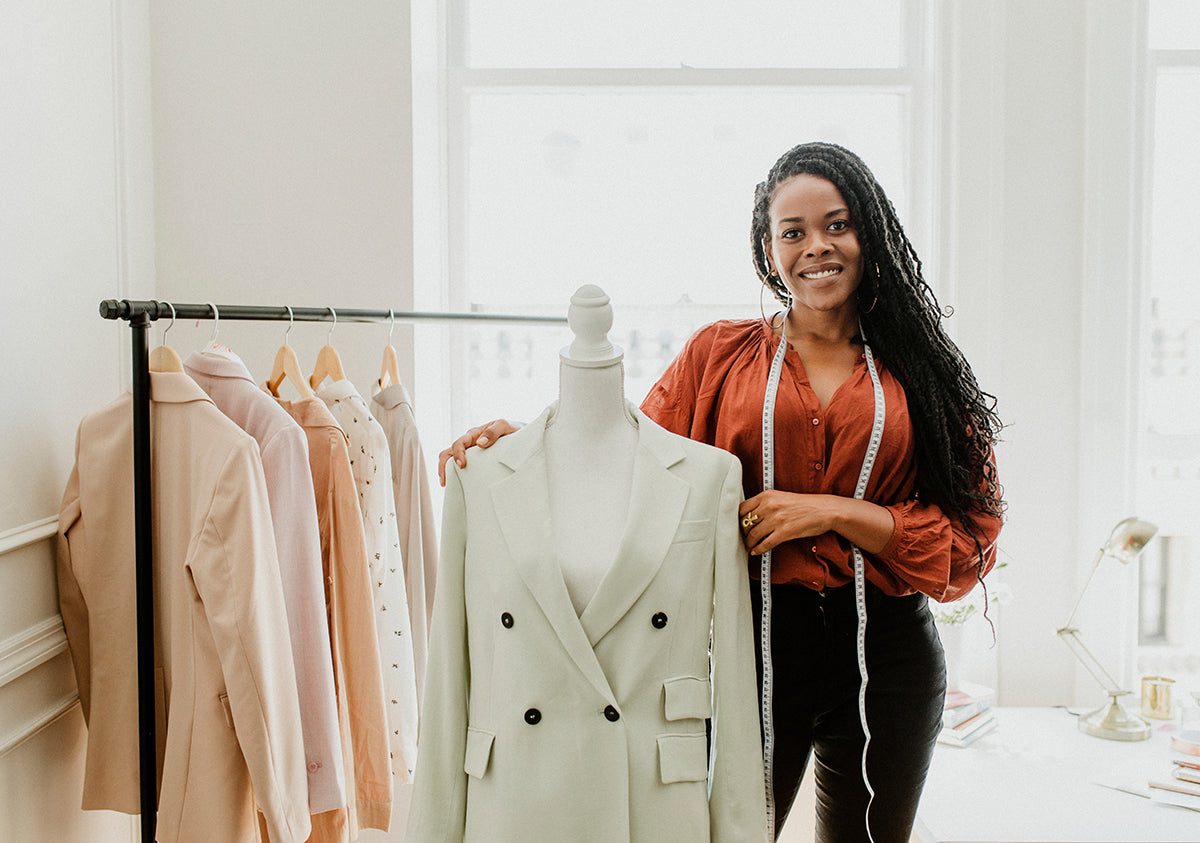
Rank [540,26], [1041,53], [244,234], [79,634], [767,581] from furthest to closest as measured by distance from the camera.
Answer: [540,26] < [1041,53] < [244,234] < [79,634] < [767,581]

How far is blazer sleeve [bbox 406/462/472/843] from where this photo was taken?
108 cm

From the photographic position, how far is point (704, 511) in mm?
1091

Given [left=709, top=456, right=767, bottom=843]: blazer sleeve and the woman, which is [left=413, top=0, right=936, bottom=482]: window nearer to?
the woman

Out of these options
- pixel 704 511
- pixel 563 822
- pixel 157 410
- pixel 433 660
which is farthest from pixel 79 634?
pixel 704 511

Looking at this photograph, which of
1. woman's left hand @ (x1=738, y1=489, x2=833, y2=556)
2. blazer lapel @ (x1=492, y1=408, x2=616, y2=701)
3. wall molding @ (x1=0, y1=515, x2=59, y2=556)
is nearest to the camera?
blazer lapel @ (x1=492, y1=408, x2=616, y2=701)

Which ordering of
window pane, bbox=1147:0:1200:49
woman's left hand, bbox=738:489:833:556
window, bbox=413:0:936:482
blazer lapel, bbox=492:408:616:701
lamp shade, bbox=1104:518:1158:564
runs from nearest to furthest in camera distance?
blazer lapel, bbox=492:408:616:701
woman's left hand, bbox=738:489:833:556
lamp shade, bbox=1104:518:1158:564
window pane, bbox=1147:0:1200:49
window, bbox=413:0:936:482

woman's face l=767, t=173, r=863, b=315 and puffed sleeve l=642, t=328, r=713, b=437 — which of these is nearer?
woman's face l=767, t=173, r=863, b=315

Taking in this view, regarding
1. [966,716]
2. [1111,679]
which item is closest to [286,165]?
[966,716]

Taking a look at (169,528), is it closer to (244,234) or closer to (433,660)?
(433,660)

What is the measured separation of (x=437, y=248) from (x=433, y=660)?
168 cm

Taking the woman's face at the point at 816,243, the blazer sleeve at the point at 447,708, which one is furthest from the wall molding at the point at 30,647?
the woman's face at the point at 816,243

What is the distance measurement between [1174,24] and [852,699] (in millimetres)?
2325

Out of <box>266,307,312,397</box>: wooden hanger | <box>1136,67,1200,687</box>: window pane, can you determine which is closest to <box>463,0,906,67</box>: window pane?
<box>1136,67,1200,687</box>: window pane

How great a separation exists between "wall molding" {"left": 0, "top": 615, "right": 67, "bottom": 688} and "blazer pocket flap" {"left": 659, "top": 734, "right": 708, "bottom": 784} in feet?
3.75
